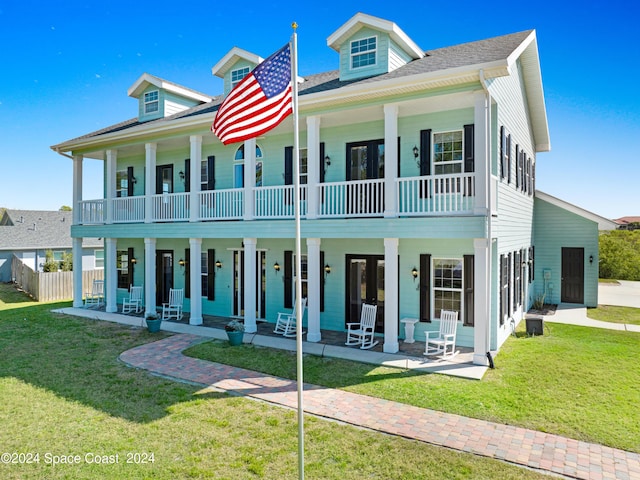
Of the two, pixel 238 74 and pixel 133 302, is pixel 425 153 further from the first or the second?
pixel 133 302

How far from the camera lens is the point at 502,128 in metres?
10.9

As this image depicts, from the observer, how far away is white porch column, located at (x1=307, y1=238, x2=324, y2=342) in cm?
1105

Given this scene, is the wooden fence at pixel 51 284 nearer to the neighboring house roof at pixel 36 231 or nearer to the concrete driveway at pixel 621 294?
the neighboring house roof at pixel 36 231

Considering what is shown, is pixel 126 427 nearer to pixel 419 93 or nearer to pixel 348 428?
pixel 348 428

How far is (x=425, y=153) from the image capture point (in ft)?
36.1

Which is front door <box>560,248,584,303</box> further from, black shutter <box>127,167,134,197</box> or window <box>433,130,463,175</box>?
black shutter <box>127,167,134,197</box>

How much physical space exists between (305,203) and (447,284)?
472 cm

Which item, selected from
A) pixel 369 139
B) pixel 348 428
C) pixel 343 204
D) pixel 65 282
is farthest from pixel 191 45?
pixel 348 428

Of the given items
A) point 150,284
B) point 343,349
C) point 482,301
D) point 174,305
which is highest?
point 482,301

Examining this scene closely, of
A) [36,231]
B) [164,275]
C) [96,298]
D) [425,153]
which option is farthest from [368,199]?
[36,231]

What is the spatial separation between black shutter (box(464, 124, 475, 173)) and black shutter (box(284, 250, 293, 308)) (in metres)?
6.18

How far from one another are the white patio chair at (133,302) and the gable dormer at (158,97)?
7178mm

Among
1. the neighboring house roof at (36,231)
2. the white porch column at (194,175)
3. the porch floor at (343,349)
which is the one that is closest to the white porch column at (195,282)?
the porch floor at (343,349)

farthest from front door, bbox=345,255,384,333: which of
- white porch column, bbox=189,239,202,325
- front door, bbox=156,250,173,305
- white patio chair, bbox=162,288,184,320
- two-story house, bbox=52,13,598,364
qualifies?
front door, bbox=156,250,173,305
